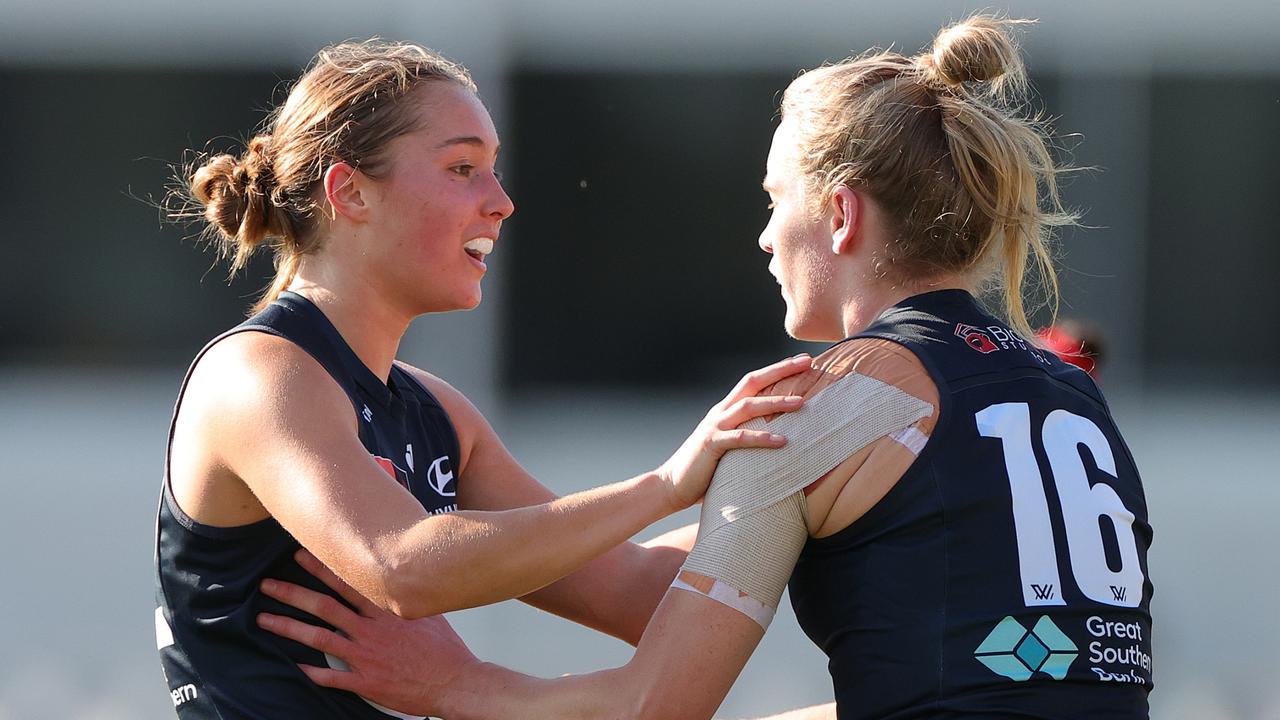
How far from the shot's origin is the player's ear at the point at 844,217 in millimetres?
2146

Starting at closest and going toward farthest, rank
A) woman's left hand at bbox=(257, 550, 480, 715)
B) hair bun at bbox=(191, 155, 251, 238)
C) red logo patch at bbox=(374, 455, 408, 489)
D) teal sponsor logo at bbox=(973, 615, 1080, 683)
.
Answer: teal sponsor logo at bbox=(973, 615, 1080, 683) < woman's left hand at bbox=(257, 550, 480, 715) < red logo patch at bbox=(374, 455, 408, 489) < hair bun at bbox=(191, 155, 251, 238)

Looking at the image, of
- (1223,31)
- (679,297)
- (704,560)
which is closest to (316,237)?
(704,560)

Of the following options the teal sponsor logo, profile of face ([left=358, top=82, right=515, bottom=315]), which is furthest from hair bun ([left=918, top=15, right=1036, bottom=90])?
the teal sponsor logo

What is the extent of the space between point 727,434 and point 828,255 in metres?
0.38

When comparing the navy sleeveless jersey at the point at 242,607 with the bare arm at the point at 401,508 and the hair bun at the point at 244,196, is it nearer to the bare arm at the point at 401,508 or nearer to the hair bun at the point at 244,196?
the bare arm at the point at 401,508

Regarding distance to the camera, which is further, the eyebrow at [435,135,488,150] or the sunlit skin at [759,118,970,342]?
the eyebrow at [435,135,488,150]

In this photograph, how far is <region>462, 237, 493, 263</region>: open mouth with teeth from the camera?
244cm

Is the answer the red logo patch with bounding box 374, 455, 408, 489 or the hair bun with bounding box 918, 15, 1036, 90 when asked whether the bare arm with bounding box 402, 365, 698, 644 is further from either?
the hair bun with bounding box 918, 15, 1036, 90

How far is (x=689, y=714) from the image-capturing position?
6.53 ft

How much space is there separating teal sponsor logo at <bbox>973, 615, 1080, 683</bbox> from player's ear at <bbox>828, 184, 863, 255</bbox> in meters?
0.62

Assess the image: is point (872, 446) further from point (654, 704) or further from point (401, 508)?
point (401, 508)

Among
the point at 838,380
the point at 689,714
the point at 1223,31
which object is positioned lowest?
the point at 689,714

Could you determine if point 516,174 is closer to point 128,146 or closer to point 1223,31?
point 128,146

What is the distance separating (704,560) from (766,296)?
15.4 feet
